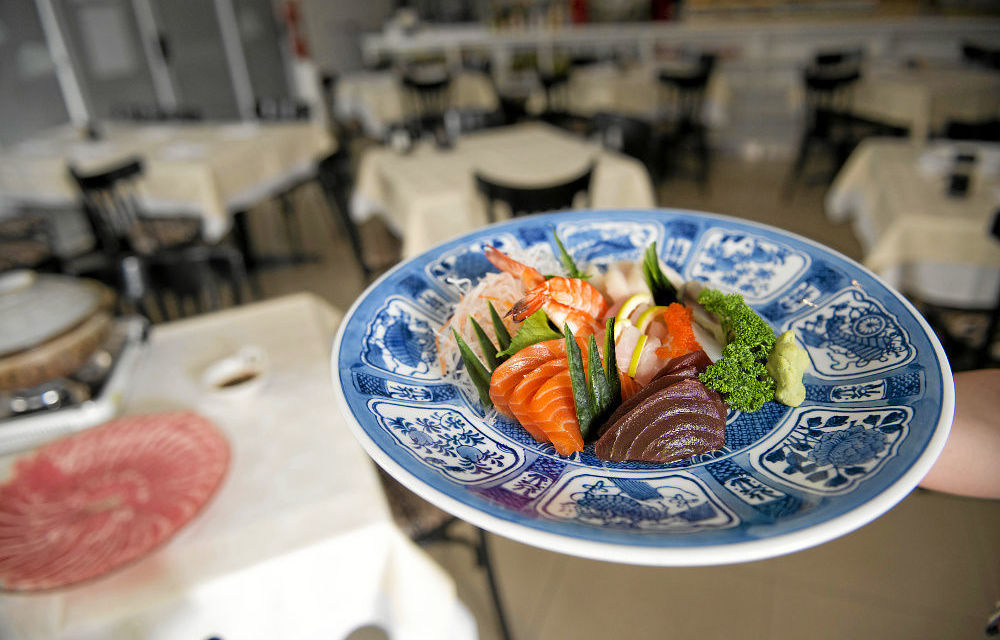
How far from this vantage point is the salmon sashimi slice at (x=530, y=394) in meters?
0.60

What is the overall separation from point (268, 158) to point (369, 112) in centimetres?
242

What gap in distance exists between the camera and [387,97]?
19.3 ft

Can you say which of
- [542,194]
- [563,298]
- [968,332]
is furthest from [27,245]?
[968,332]

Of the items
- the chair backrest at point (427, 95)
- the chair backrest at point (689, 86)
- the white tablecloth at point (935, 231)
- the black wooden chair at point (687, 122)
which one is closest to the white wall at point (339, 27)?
the chair backrest at point (427, 95)

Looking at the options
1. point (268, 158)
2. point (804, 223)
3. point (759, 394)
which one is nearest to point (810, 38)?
point (804, 223)

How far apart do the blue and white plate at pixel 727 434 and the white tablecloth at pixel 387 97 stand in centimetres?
Answer: 533

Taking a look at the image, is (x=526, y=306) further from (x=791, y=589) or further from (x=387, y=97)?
(x=387, y=97)

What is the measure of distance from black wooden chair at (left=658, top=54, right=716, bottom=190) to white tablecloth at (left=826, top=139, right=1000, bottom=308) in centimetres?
256

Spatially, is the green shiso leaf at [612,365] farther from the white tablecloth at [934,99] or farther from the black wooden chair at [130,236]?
the white tablecloth at [934,99]

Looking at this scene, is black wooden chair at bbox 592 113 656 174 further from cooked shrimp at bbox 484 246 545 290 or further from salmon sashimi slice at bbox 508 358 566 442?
salmon sashimi slice at bbox 508 358 566 442

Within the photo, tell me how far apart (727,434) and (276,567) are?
63 cm

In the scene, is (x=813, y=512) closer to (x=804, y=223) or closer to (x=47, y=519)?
(x=47, y=519)

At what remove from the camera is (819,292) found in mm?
742

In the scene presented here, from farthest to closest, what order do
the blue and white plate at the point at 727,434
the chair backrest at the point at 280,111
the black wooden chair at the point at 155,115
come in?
the black wooden chair at the point at 155,115, the chair backrest at the point at 280,111, the blue and white plate at the point at 727,434
